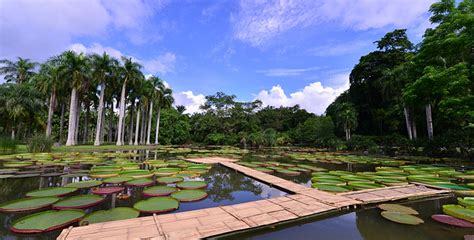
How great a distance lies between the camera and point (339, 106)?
1265 inches

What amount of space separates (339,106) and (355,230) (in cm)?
Result: 3172

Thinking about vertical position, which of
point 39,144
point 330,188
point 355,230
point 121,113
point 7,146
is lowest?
point 355,230

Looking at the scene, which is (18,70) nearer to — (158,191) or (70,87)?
(70,87)

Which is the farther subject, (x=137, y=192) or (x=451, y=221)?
(x=137, y=192)

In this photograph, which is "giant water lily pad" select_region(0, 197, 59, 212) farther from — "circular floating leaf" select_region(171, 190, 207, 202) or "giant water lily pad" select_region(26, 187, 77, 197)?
"circular floating leaf" select_region(171, 190, 207, 202)

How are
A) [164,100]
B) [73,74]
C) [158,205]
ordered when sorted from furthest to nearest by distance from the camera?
[164,100]
[73,74]
[158,205]

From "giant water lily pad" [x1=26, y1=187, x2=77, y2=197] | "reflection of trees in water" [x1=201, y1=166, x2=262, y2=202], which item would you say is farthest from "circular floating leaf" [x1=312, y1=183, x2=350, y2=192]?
"giant water lily pad" [x1=26, y1=187, x2=77, y2=197]

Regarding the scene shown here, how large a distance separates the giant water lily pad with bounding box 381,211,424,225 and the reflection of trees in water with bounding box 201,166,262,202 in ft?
10.4

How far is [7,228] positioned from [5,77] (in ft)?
122

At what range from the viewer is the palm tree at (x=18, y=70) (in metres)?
26.6

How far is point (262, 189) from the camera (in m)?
6.73

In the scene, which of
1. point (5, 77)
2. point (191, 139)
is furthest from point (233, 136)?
point (5, 77)

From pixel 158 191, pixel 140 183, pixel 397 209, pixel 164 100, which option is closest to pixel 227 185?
pixel 158 191

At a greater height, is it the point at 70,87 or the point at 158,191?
the point at 70,87
